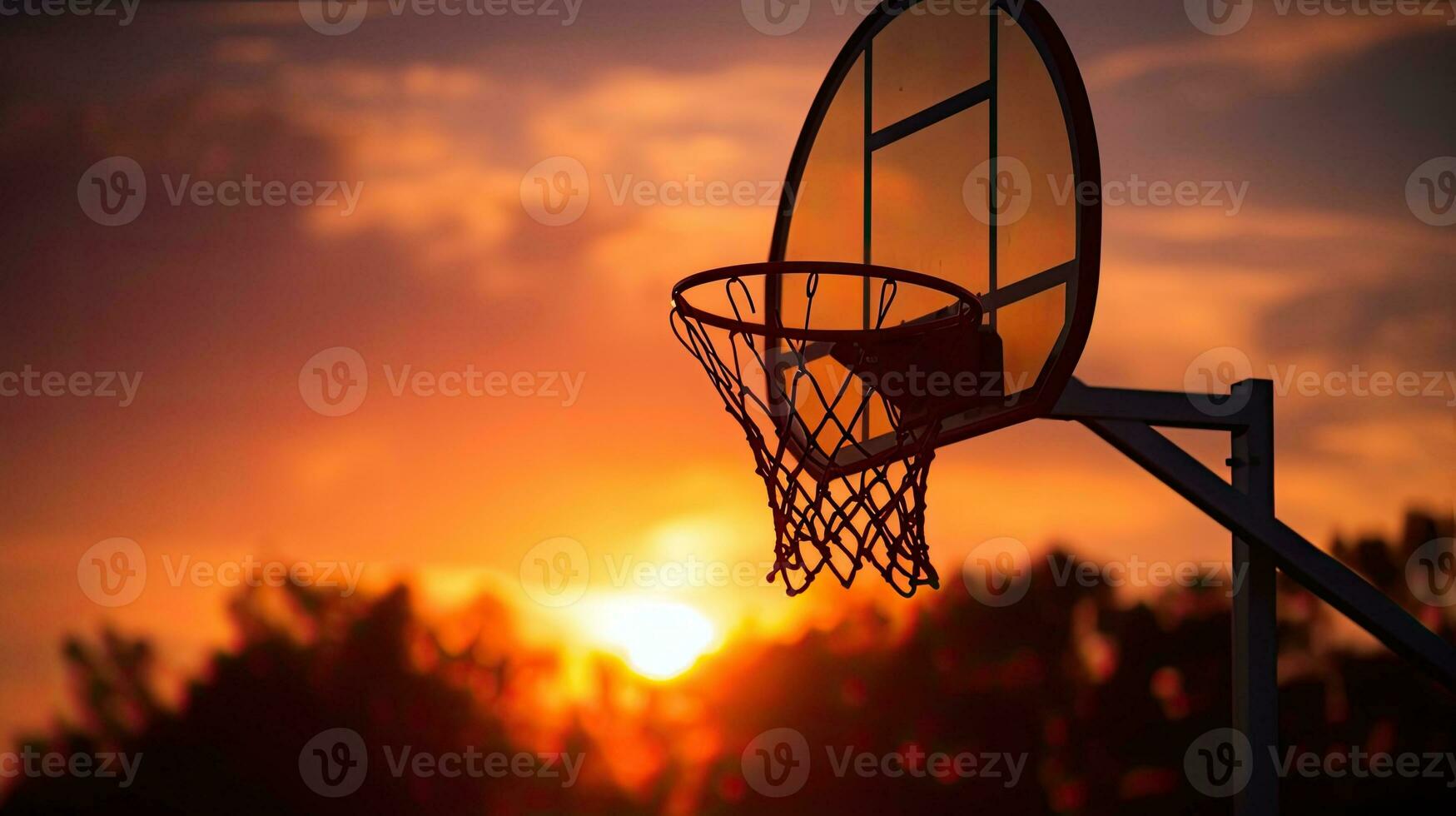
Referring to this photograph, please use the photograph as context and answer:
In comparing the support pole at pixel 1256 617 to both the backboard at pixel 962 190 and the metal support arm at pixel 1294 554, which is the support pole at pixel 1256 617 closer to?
the metal support arm at pixel 1294 554

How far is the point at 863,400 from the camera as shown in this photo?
16.8ft

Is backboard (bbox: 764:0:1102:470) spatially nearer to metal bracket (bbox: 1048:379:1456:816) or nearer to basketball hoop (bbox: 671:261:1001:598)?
basketball hoop (bbox: 671:261:1001:598)

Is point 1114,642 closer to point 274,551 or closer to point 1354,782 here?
point 1354,782


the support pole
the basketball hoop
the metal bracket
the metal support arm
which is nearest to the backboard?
the basketball hoop

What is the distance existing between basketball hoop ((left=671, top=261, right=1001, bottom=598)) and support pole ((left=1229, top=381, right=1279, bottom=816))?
983 mm

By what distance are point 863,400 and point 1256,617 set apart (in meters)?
1.49

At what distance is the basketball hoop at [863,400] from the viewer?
14.8 feet

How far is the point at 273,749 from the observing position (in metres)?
22.6

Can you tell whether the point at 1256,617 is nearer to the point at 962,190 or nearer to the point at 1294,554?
the point at 1294,554

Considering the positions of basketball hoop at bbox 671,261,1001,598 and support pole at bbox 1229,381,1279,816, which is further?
support pole at bbox 1229,381,1279,816

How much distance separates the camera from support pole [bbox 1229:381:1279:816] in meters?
4.82

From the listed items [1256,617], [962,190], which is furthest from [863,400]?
[1256,617]

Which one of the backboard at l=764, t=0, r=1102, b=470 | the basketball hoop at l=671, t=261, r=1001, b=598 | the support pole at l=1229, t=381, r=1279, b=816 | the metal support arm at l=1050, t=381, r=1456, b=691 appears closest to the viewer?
the backboard at l=764, t=0, r=1102, b=470

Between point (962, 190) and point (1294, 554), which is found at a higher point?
point (962, 190)
